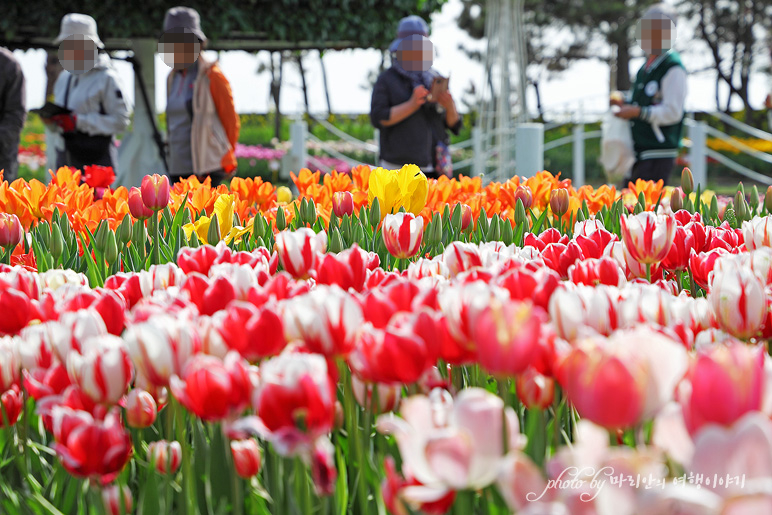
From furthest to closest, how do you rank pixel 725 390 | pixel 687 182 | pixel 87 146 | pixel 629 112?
pixel 87 146 → pixel 629 112 → pixel 687 182 → pixel 725 390

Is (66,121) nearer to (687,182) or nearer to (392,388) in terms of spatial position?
(687,182)

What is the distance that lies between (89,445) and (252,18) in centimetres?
827

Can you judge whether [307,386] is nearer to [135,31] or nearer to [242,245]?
[242,245]

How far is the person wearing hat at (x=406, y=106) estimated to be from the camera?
4.40 m

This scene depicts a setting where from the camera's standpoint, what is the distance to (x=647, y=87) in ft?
14.4

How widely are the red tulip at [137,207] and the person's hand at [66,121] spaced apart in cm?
334

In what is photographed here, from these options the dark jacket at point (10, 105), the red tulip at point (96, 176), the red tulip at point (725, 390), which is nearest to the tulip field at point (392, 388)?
the red tulip at point (725, 390)

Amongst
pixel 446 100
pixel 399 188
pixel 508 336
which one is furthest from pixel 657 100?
pixel 508 336

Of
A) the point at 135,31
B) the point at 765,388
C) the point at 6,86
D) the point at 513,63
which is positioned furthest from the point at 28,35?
the point at 765,388

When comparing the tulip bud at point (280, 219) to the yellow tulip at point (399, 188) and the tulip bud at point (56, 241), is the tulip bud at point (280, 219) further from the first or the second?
the tulip bud at point (56, 241)

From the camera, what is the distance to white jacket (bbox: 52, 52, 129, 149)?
4855 millimetres

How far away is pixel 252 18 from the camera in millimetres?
8359

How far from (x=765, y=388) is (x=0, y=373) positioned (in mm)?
735

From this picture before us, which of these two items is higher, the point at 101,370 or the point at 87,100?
the point at 87,100
